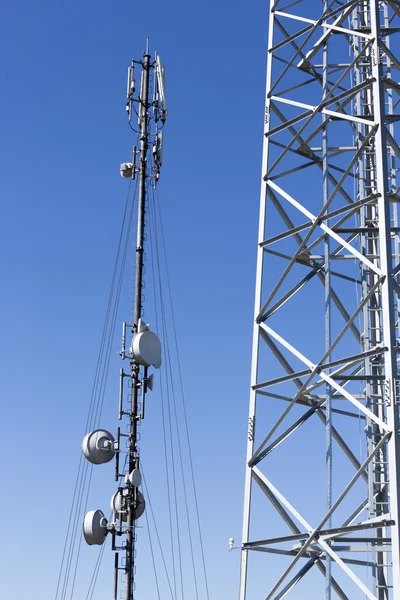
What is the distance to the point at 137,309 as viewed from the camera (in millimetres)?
31359

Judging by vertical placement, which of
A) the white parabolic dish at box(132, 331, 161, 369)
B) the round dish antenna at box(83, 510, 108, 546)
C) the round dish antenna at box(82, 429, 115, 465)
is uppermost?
the white parabolic dish at box(132, 331, 161, 369)

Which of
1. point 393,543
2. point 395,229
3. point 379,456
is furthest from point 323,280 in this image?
point 393,543

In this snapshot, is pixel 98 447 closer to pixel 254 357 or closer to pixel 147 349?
pixel 147 349

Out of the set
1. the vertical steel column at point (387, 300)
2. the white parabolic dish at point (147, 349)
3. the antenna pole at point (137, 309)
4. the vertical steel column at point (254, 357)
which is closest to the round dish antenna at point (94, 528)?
the antenna pole at point (137, 309)

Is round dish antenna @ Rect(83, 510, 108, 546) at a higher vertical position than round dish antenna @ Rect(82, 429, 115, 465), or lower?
lower

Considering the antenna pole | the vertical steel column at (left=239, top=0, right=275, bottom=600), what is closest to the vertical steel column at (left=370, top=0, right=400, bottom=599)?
the vertical steel column at (left=239, top=0, right=275, bottom=600)

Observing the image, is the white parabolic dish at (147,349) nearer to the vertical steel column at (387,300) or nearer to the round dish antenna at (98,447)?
the round dish antenna at (98,447)

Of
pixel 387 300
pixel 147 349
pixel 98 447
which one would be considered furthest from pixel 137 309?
pixel 387 300

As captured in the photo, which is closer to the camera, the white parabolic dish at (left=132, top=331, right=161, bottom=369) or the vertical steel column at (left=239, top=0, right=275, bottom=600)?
the vertical steel column at (left=239, top=0, right=275, bottom=600)

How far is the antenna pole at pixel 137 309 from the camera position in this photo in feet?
93.4

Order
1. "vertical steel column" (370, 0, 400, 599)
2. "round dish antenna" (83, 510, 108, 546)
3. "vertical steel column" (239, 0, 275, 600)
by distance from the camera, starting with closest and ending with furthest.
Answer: "vertical steel column" (370, 0, 400, 599) → "vertical steel column" (239, 0, 275, 600) → "round dish antenna" (83, 510, 108, 546)

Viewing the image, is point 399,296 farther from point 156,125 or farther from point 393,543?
point 156,125

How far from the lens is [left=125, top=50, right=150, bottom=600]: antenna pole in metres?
28.5

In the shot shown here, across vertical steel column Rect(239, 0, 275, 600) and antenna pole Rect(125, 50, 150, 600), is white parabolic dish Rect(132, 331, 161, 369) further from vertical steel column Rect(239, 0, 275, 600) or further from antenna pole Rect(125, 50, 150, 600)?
vertical steel column Rect(239, 0, 275, 600)
